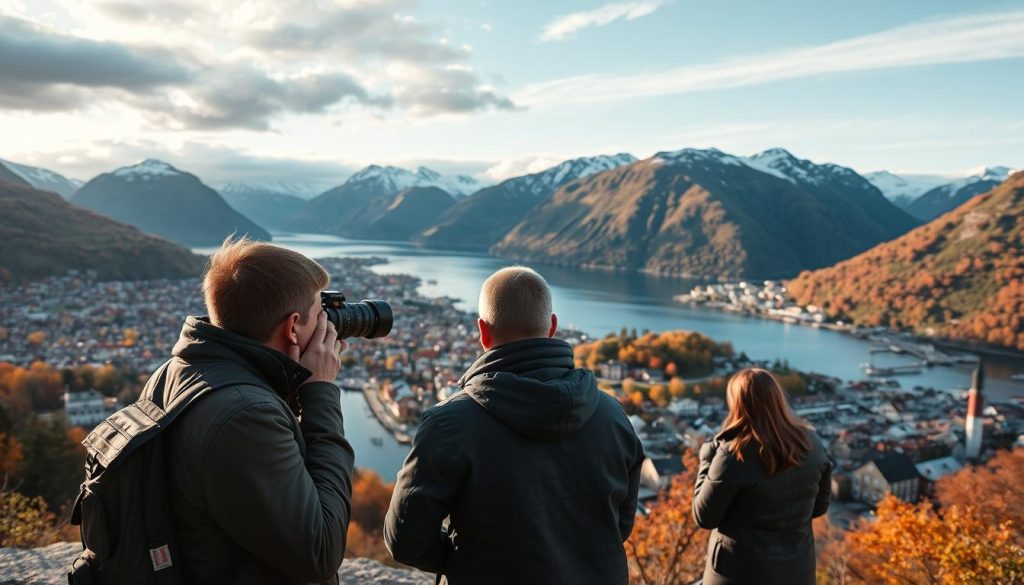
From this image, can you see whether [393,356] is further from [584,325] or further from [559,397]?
[559,397]

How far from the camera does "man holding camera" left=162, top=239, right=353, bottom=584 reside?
0.76m

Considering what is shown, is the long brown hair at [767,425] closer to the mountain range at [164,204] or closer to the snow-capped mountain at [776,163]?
the mountain range at [164,204]

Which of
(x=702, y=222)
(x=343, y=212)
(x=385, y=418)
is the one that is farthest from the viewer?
(x=343, y=212)

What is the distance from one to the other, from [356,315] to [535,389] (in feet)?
1.22

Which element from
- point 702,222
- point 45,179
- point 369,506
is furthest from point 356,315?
point 45,179

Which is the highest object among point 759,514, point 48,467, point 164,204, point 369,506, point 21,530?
point 164,204

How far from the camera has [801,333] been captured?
39.4m

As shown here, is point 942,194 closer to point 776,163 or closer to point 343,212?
point 776,163

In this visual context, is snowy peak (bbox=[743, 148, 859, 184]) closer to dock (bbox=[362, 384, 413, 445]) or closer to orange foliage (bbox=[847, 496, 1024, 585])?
dock (bbox=[362, 384, 413, 445])

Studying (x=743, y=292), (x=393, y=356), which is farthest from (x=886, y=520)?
(x=743, y=292)

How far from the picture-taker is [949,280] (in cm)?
4353

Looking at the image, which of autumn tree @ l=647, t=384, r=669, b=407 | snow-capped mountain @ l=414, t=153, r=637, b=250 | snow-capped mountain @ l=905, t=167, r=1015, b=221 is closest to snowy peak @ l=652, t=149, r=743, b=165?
snow-capped mountain @ l=414, t=153, r=637, b=250

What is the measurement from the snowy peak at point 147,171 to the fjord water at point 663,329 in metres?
71.9

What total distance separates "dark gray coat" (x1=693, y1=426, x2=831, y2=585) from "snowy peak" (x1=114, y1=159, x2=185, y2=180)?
127 meters
